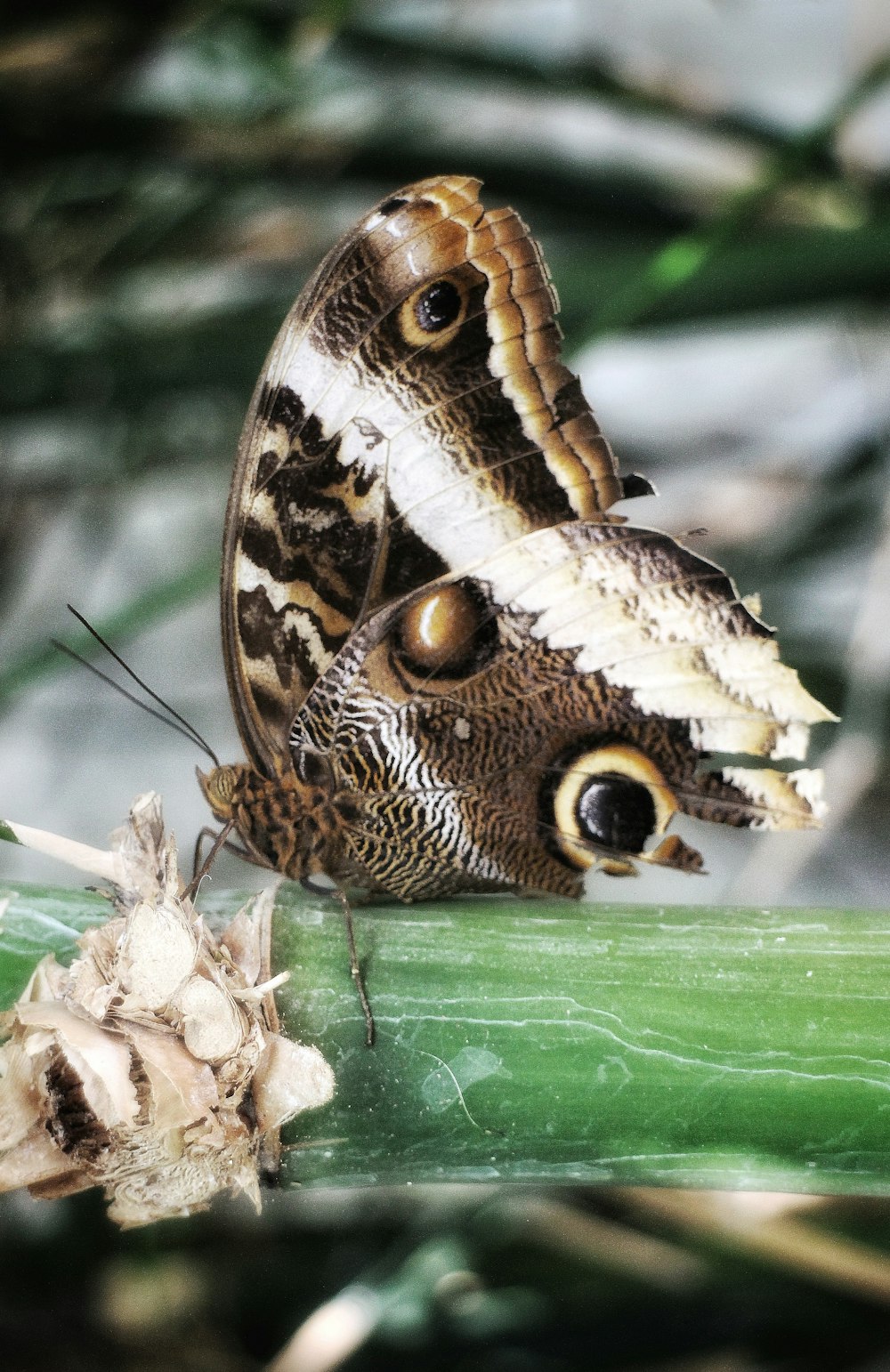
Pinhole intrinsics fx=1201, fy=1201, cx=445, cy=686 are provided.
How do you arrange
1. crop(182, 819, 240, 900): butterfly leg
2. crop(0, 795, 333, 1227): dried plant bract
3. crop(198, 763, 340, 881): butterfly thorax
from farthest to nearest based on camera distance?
crop(198, 763, 340, 881): butterfly thorax, crop(182, 819, 240, 900): butterfly leg, crop(0, 795, 333, 1227): dried plant bract

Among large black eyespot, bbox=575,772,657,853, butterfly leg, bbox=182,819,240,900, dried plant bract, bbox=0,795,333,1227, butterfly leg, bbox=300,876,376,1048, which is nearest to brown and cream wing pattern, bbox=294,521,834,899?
large black eyespot, bbox=575,772,657,853

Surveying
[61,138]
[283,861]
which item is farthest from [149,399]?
[283,861]

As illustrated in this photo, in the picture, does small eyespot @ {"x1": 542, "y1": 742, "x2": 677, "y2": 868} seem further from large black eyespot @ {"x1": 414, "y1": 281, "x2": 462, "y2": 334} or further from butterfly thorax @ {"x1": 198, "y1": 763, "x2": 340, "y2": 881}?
large black eyespot @ {"x1": 414, "y1": 281, "x2": 462, "y2": 334}

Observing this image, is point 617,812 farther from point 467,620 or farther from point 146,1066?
point 146,1066

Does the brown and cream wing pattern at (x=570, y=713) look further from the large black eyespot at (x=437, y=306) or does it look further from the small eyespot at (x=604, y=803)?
the large black eyespot at (x=437, y=306)

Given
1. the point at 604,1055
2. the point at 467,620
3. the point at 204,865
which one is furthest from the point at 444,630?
the point at 604,1055

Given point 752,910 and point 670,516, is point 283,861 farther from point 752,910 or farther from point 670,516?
point 670,516

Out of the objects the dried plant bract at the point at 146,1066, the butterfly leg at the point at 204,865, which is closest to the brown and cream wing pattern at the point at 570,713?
the butterfly leg at the point at 204,865
